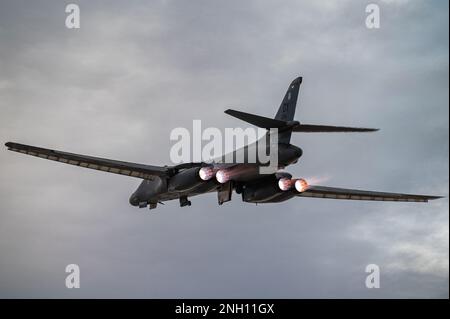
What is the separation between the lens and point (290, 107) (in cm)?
4031

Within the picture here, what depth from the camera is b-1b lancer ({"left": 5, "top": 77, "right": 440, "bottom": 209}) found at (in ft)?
125

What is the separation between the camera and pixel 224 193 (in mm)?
42469

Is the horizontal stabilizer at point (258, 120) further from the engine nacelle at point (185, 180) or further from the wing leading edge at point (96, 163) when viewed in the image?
the wing leading edge at point (96, 163)

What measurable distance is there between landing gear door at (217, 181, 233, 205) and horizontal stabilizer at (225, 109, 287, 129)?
5854mm

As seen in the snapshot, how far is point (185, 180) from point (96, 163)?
6053 millimetres

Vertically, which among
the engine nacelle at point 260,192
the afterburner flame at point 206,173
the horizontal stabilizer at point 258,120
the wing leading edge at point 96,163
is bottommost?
the engine nacelle at point 260,192

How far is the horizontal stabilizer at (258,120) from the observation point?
3382 cm

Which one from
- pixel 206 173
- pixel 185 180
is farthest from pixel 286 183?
pixel 185 180

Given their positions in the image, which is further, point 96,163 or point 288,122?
point 96,163

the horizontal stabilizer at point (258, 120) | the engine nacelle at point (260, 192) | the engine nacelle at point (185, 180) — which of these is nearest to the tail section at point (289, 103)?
the horizontal stabilizer at point (258, 120)

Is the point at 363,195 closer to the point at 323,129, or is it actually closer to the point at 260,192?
the point at 260,192

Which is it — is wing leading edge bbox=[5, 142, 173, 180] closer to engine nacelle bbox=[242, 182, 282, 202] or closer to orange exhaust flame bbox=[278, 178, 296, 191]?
engine nacelle bbox=[242, 182, 282, 202]
